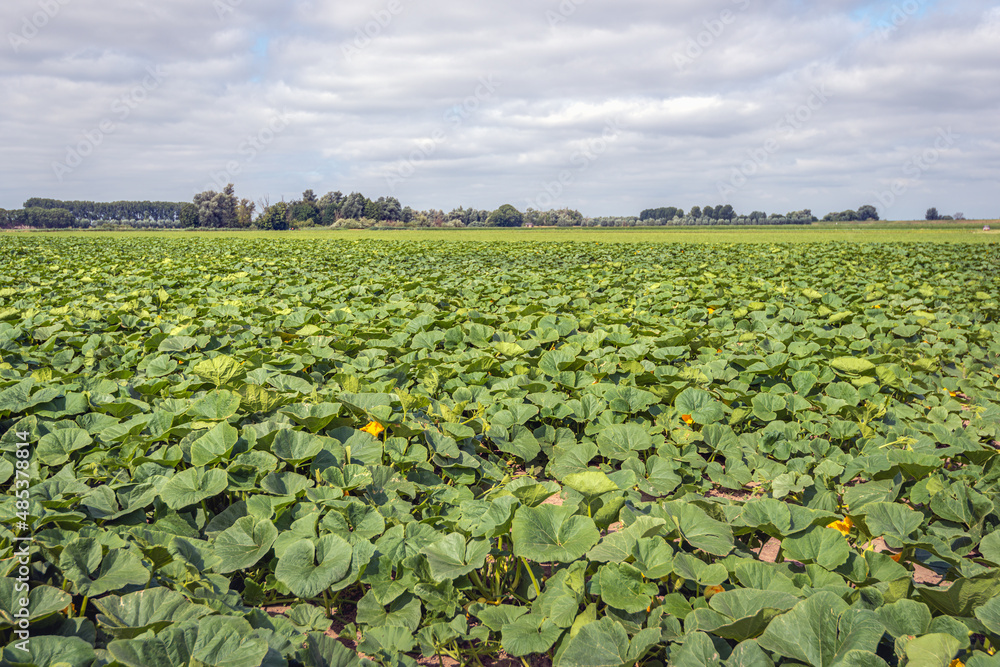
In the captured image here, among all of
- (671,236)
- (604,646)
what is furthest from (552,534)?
(671,236)

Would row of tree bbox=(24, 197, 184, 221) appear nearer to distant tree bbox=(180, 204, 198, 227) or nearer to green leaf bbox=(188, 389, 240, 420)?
distant tree bbox=(180, 204, 198, 227)

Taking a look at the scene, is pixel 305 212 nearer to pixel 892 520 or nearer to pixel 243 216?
pixel 243 216

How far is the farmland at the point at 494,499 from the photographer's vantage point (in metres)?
1.66

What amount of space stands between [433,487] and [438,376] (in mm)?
1556

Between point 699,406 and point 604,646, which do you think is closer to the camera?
point 604,646

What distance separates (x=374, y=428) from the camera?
10.7 ft

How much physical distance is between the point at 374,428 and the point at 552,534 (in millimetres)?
1526

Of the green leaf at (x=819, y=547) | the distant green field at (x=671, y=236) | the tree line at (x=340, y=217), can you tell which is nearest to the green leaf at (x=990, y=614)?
the green leaf at (x=819, y=547)

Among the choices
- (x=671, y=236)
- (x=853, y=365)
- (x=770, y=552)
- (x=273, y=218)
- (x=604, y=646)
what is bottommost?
(x=770, y=552)

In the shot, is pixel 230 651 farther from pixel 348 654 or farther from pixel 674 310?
pixel 674 310

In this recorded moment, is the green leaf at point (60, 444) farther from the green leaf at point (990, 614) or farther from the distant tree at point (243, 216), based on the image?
the distant tree at point (243, 216)

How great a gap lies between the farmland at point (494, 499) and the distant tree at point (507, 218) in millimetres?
93226

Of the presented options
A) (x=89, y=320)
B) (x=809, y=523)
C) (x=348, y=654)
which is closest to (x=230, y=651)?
(x=348, y=654)

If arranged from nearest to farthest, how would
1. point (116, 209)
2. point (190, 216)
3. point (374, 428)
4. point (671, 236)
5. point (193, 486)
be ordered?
point (193, 486) → point (374, 428) → point (671, 236) → point (190, 216) → point (116, 209)
